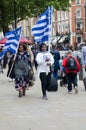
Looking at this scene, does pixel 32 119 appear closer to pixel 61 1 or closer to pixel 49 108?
pixel 49 108

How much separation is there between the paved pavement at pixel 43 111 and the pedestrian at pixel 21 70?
1.27ft

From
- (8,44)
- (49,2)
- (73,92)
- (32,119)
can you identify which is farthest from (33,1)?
(32,119)

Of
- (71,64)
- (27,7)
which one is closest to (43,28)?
(71,64)

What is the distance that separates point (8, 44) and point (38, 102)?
23.7 ft

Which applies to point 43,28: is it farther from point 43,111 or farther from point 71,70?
point 43,111

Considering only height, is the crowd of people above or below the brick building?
above

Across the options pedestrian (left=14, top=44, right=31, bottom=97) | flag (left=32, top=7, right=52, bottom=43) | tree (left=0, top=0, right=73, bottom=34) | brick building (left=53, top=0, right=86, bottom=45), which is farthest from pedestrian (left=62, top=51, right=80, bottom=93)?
brick building (left=53, top=0, right=86, bottom=45)

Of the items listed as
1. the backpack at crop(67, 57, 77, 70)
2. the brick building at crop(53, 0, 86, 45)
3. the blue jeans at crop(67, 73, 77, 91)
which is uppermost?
the backpack at crop(67, 57, 77, 70)

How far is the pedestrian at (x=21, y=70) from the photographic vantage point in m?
16.0

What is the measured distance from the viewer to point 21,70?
16125 millimetres

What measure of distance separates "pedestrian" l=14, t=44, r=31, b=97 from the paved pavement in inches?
15.2

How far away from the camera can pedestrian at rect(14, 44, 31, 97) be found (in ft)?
52.4

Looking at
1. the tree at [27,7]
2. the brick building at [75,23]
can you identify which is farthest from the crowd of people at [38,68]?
the brick building at [75,23]

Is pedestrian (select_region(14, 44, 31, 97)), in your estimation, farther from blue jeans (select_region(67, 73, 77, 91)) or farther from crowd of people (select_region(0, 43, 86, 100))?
blue jeans (select_region(67, 73, 77, 91))
